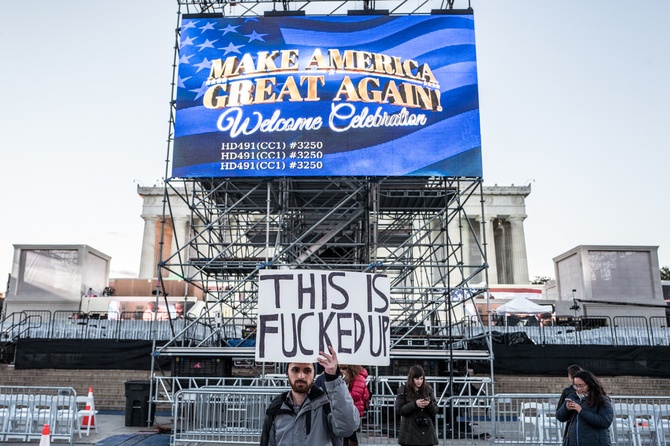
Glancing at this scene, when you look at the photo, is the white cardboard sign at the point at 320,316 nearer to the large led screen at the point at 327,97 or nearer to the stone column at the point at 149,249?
the large led screen at the point at 327,97

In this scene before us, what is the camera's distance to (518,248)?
69375 mm

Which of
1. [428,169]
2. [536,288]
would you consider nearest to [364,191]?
[428,169]

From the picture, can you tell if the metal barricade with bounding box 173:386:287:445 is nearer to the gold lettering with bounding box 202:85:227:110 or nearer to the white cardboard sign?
the white cardboard sign

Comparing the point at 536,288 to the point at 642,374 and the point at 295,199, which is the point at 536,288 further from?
the point at 295,199

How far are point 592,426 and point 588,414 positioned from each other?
0.15m

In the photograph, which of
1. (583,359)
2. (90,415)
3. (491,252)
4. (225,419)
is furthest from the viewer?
(491,252)

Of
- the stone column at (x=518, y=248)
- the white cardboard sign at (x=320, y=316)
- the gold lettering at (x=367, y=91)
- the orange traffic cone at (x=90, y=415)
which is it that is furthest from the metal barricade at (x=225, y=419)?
the stone column at (x=518, y=248)

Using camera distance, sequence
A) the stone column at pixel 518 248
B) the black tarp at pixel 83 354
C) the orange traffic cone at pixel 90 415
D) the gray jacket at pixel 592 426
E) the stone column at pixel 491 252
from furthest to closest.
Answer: the stone column at pixel 491 252
the stone column at pixel 518 248
the black tarp at pixel 83 354
the orange traffic cone at pixel 90 415
the gray jacket at pixel 592 426

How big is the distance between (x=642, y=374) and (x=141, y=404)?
15507 mm

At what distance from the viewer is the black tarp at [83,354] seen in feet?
64.6

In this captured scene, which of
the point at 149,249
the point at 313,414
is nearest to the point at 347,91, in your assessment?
the point at 313,414

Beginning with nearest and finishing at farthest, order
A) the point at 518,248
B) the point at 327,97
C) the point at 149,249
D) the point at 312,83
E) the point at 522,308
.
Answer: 1. the point at 327,97
2. the point at 312,83
3. the point at 522,308
4. the point at 149,249
5. the point at 518,248

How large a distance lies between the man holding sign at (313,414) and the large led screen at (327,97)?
1252 centimetres

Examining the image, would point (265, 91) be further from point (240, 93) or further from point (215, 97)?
point (215, 97)
